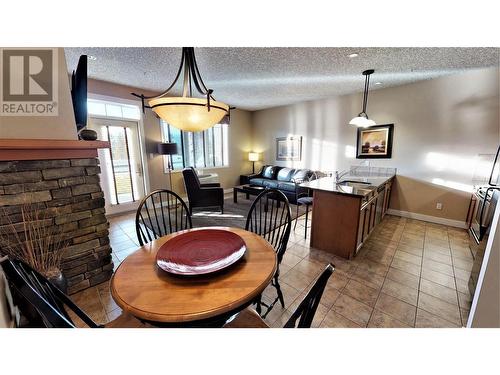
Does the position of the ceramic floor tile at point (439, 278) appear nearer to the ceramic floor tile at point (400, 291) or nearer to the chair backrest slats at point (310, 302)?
the ceramic floor tile at point (400, 291)

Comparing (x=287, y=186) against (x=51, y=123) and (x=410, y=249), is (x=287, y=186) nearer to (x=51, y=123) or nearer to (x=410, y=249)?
(x=410, y=249)

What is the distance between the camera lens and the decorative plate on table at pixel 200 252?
1.04 m

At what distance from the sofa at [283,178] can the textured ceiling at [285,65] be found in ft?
6.68

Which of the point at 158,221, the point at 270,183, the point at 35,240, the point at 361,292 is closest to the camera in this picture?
the point at 35,240

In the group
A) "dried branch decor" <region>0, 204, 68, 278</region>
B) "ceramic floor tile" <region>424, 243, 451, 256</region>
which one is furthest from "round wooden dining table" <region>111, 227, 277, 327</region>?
"ceramic floor tile" <region>424, 243, 451, 256</region>

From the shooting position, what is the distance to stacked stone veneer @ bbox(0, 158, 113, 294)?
1.53 m

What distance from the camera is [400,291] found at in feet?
6.30

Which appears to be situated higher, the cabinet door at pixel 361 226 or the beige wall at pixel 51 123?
the beige wall at pixel 51 123

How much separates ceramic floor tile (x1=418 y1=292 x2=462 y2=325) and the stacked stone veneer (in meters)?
3.12

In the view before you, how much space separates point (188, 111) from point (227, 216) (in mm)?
3179

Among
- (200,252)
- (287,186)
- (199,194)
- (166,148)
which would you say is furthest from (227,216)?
(200,252)

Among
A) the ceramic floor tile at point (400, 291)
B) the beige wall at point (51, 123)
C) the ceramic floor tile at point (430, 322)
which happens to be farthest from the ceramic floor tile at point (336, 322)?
the beige wall at point (51, 123)
